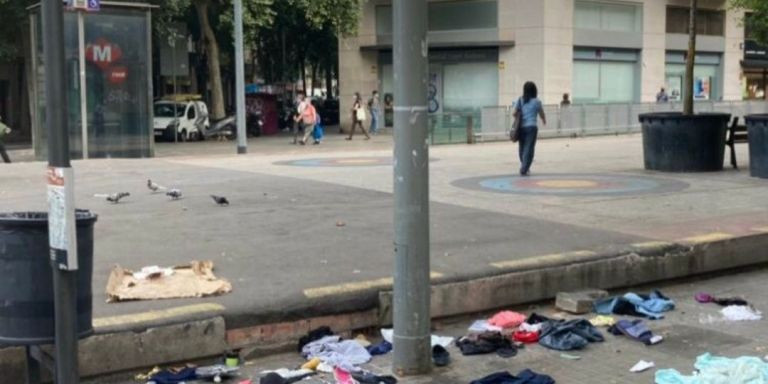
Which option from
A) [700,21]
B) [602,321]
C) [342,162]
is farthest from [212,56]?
[602,321]

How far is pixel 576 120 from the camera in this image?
3112 centimetres

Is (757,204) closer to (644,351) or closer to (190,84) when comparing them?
(644,351)

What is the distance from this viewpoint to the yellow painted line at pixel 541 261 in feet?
23.8

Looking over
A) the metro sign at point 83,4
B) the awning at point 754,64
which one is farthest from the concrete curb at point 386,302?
the awning at point 754,64

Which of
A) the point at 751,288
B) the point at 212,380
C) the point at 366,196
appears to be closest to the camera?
the point at 212,380

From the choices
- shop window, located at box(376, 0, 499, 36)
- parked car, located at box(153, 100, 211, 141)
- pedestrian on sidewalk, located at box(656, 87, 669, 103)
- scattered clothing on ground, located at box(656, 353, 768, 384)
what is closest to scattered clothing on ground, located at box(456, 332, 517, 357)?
scattered clothing on ground, located at box(656, 353, 768, 384)

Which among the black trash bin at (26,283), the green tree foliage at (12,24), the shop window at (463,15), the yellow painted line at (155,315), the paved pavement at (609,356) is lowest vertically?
the paved pavement at (609,356)

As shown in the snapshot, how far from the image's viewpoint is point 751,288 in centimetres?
807

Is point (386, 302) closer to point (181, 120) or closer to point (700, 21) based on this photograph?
point (181, 120)

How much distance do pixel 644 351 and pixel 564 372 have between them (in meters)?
0.80

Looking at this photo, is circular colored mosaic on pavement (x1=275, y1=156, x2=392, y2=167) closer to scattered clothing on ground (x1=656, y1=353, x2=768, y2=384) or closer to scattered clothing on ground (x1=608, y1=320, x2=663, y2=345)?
scattered clothing on ground (x1=608, y1=320, x2=663, y2=345)

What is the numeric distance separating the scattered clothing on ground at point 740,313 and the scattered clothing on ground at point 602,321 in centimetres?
97

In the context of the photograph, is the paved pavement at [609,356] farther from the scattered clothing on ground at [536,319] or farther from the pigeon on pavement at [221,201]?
the pigeon on pavement at [221,201]

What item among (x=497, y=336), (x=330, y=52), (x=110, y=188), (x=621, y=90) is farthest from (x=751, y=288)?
(x=330, y=52)
